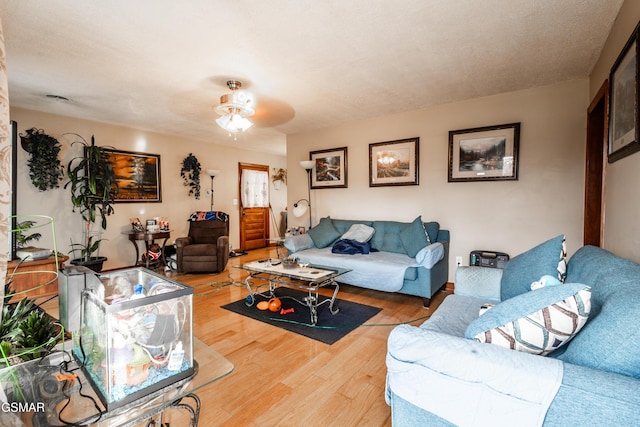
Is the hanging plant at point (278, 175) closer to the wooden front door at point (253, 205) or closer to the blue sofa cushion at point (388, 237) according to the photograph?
the wooden front door at point (253, 205)

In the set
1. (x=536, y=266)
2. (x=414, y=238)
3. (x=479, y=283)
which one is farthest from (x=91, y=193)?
(x=536, y=266)

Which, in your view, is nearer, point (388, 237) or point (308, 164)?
point (388, 237)

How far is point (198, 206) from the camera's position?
5.90m

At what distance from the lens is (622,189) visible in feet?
6.26

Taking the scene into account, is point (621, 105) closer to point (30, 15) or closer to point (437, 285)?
point (437, 285)

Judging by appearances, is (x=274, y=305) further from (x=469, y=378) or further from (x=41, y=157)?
(x=41, y=157)

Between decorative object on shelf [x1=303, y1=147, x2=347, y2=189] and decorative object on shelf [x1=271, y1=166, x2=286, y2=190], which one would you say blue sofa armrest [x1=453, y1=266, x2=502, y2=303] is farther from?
decorative object on shelf [x1=271, y1=166, x2=286, y2=190]

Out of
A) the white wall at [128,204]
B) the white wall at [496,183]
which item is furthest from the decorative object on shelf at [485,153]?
the white wall at [128,204]

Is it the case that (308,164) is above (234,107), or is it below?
below

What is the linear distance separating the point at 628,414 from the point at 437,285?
275 cm

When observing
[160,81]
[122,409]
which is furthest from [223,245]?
[122,409]

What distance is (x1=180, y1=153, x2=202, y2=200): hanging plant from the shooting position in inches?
220

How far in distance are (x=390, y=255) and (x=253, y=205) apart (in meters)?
4.12

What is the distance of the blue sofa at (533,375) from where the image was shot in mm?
813
